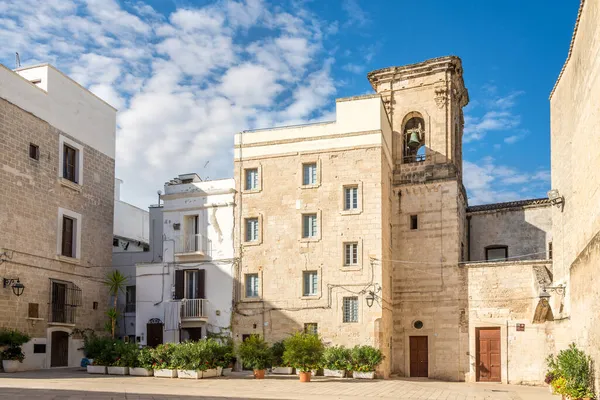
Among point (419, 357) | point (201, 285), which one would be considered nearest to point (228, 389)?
point (201, 285)

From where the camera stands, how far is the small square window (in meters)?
28.9

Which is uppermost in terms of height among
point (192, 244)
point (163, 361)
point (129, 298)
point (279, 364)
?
point (192, 244)

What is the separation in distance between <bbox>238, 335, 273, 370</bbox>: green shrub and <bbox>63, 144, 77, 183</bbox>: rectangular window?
1072 centimetres

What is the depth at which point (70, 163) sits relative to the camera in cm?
3034

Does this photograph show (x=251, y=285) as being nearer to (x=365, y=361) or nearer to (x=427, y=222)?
(x=365, y=361)

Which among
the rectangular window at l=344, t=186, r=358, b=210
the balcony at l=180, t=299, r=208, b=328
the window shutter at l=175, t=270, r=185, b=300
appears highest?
the rectangular window at l=344, t=186, r=358, b=210

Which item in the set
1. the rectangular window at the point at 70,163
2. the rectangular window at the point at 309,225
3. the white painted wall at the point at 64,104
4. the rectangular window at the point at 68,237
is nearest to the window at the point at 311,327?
the rectangular window at the point at 309,225

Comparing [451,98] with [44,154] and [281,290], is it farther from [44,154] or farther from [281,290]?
[44,154]

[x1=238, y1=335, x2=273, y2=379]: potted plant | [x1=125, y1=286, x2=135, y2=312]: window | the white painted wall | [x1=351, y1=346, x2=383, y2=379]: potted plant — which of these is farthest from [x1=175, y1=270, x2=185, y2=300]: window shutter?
[x1=351, y1=346, x2=383, y2=379]: potted plant

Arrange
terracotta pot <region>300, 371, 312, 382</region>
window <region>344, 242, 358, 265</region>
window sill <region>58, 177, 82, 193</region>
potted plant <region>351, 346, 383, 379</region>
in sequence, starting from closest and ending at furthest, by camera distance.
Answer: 1. terracotta pot <region>300, 371, 312, 382</region>
2. potted plant <region>351, 346, 383, 379</region>
3. window sill <region>58, 177, 82, 193</region>
4. window <region>344, 242, 358, 265</region>

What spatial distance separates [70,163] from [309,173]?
10.2 metres

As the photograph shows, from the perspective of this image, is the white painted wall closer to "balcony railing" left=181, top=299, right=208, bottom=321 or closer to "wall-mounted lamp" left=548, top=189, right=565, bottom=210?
"balcony railing" left=181, top=299, right=208, bottom=321

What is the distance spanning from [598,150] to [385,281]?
1609 cm

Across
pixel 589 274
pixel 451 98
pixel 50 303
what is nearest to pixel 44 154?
pixel 50 303
